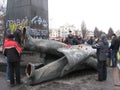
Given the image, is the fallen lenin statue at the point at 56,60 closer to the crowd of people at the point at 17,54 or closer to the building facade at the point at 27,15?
the crowd of people at the point at 17,54

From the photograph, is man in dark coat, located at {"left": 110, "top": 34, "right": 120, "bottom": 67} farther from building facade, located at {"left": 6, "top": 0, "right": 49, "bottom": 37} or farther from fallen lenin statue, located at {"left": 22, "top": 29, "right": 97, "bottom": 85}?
building facade, located at {"left": 6, "top": 0, "right": 49, "bottom": 37}

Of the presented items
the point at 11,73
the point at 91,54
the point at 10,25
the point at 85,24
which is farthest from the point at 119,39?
the point at 85,24

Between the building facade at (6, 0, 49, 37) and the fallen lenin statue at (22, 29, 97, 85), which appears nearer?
the fallen lenin statue at (22, 29, 97, 85)

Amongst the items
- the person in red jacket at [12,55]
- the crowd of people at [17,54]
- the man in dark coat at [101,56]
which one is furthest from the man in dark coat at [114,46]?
the person in red jacket at [12,55]

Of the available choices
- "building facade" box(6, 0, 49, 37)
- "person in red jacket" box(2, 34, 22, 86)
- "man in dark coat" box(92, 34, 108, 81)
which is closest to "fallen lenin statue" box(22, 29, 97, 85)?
"person in red jacket" box(2, 34, 22, 86)

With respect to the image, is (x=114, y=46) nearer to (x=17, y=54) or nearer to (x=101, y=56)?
(x=101, y=56)

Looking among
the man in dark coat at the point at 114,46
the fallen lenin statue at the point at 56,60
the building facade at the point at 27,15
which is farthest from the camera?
the man in dark coat at the point at 114,46

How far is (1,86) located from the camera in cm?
784

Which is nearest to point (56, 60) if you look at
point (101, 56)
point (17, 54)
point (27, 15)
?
point (101, 56)

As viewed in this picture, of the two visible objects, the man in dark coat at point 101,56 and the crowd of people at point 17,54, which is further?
the man in dark coat at point 101,56

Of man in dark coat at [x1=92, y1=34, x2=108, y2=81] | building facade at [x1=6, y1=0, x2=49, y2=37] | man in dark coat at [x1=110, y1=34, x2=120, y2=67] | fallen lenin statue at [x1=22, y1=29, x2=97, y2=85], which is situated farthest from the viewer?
man in dark coat at [x1=110, y1=34, x2=120, y2=67]

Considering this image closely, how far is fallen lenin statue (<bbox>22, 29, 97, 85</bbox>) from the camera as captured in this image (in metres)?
8.09

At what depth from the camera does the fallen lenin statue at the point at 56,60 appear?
26.6ft

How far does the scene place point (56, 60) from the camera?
9602 millimetres
